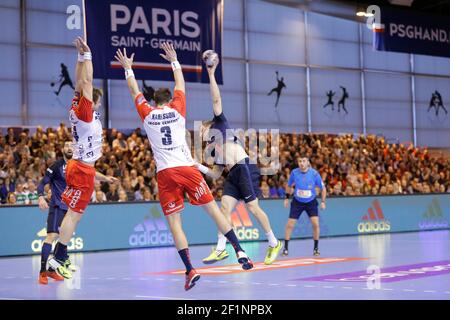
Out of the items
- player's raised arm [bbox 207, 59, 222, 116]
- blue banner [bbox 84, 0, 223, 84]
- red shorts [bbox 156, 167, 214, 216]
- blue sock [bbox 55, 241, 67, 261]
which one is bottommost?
blue sock [bbox 55, 241, 67, 261]

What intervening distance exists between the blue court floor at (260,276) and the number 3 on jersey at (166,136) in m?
1.94

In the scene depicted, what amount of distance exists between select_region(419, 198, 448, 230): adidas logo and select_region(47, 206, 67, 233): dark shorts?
53.5 ft

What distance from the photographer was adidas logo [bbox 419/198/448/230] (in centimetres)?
2689

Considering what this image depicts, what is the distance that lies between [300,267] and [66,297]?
5.19 metres

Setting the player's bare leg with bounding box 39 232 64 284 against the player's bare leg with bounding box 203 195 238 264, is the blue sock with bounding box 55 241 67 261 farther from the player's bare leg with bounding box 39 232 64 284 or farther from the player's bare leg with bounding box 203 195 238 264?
the player's bare leg with bounding box 203 195 238 264

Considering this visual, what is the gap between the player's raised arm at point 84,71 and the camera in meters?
11.0

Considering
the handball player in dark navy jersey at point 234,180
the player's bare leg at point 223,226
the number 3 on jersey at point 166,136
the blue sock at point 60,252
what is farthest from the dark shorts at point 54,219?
the number 3 on jersey at point 166,136

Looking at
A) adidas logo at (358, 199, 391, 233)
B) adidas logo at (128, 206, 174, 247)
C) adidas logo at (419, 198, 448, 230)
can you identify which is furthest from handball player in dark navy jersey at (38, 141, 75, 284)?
adidas logo at (419, 198, 448, 230)

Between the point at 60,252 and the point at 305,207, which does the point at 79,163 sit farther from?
the point at 305,207

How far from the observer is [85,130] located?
1144 centimetres

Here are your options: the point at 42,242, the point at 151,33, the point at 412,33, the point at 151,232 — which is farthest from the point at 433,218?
the point at 42,242

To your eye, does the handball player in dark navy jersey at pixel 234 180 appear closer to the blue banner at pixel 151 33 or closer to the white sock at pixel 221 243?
the white sock at pixel 221 243

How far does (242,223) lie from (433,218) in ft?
27.2

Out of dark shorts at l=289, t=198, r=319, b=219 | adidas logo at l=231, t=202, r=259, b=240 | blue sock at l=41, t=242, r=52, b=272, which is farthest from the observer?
adidas logo at l=231, t=202, r=259, b=240
